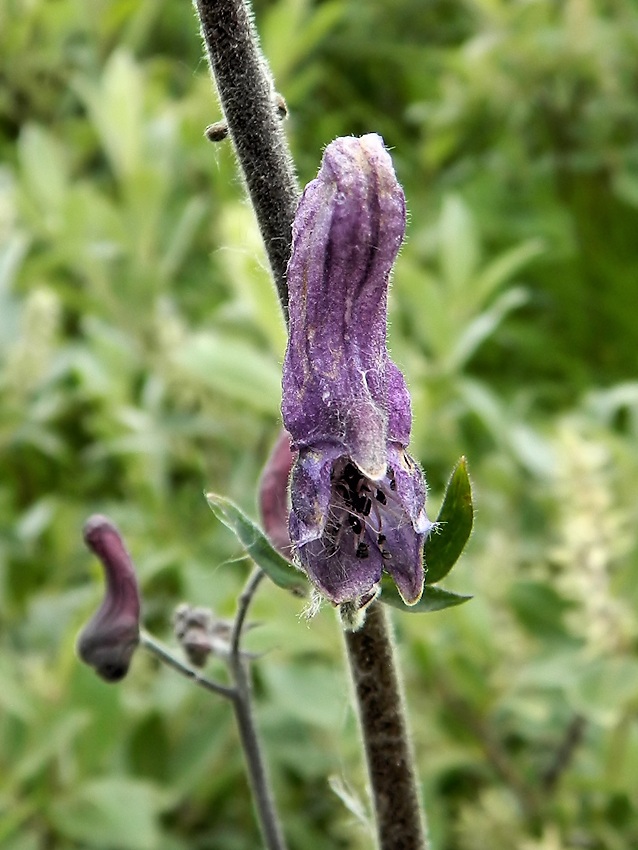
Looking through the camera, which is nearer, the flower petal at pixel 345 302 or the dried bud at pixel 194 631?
the flower petal at pixel 345 302

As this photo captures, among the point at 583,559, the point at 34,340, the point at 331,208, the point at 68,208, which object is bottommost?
the point at 331,208

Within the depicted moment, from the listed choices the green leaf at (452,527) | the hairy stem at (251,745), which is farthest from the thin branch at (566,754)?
the green leaf at (452,527)

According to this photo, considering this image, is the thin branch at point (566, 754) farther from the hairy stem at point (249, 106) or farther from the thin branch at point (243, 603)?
the hairy stem at point (249, 106)

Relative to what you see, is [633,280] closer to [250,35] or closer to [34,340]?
[34,340]

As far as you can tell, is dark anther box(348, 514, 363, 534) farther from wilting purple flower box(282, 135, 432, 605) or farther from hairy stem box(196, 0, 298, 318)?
hairy stem box(196, 0, 298, 318)

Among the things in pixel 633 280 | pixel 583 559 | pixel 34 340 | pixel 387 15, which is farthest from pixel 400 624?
pixel 387 15

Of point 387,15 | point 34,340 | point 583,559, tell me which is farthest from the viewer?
point 387,15
